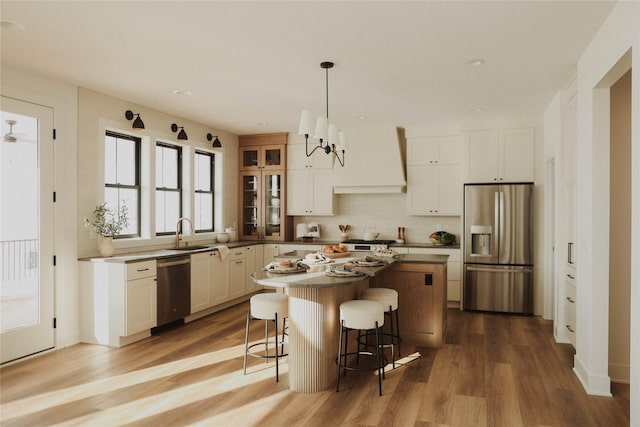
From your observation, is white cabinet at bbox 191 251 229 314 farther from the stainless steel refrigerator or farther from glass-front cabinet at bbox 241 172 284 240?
the stainless steel refrigerator

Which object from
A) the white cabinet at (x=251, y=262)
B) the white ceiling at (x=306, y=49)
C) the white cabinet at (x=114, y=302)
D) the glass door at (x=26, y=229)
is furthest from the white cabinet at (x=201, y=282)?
the white ceiling at (x=306, y=49)

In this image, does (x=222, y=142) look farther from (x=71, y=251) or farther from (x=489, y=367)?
(x=489, y=367)

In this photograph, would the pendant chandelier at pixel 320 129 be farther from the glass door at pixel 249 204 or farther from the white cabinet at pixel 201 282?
the glass door at pixel 249 204

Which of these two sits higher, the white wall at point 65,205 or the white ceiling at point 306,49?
the white ceiling at point 306,49

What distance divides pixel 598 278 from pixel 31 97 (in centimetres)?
530

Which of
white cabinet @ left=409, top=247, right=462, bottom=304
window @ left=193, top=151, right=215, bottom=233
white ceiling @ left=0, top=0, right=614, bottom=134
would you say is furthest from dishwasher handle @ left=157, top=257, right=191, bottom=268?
white cabinet @ left=409, top=247, right=462, bottom=304

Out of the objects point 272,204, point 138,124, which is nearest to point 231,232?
point 272,204

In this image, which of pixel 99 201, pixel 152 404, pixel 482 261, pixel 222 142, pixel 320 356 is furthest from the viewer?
pixel 222 142

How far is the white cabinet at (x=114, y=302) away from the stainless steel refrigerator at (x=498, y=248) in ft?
14.2

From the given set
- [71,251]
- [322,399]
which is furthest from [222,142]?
[322,399]

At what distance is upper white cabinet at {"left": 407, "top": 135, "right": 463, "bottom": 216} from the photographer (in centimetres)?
670

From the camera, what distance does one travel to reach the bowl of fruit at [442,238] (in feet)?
22.0

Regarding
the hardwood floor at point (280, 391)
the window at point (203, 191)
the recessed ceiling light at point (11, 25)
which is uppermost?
the recessed ceiling light at point (11, 25)

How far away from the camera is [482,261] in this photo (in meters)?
6.17
